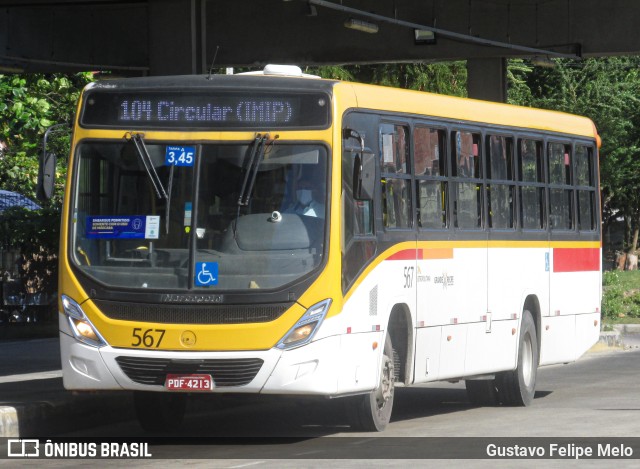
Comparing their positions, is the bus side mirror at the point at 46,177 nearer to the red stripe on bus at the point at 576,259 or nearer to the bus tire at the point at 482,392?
the bus tire at the point at 482,392

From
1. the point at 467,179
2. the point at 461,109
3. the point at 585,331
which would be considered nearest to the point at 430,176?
the point at 467,179

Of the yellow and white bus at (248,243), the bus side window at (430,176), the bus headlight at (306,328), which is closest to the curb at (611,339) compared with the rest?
the bus side window at (430,176)

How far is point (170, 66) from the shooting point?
23406mm

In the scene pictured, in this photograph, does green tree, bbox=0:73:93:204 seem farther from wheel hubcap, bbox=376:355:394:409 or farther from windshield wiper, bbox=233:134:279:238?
windshield wiper, bbox=233:134:279:238

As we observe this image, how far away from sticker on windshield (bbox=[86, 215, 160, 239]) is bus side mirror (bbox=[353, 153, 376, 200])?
1.69m

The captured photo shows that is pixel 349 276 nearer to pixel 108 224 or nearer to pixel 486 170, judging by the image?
pixel 108 224

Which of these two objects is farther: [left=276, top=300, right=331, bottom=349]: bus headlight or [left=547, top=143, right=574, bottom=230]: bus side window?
→ [left=547, top=143, right=574, bottom=230]: bus side window

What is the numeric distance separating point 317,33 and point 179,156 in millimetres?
13386

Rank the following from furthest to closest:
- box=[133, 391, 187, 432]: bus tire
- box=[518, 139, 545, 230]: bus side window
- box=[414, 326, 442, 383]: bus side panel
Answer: box=[518, 139, 545, 230]: bus side window < box=[414, 326, 442, 383]: bus side panel < box=[133, 391, 187, 432]: bus tire

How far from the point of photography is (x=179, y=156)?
13.2 meters

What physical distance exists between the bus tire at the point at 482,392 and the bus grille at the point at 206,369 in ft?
17.7

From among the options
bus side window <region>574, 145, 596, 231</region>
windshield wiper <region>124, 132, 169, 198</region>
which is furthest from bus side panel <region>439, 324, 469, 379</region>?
bus side window <region>574, 145, 596, 231</region>

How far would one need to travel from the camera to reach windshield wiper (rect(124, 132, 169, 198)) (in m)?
13.2

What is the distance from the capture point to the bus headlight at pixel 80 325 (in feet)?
42.9
